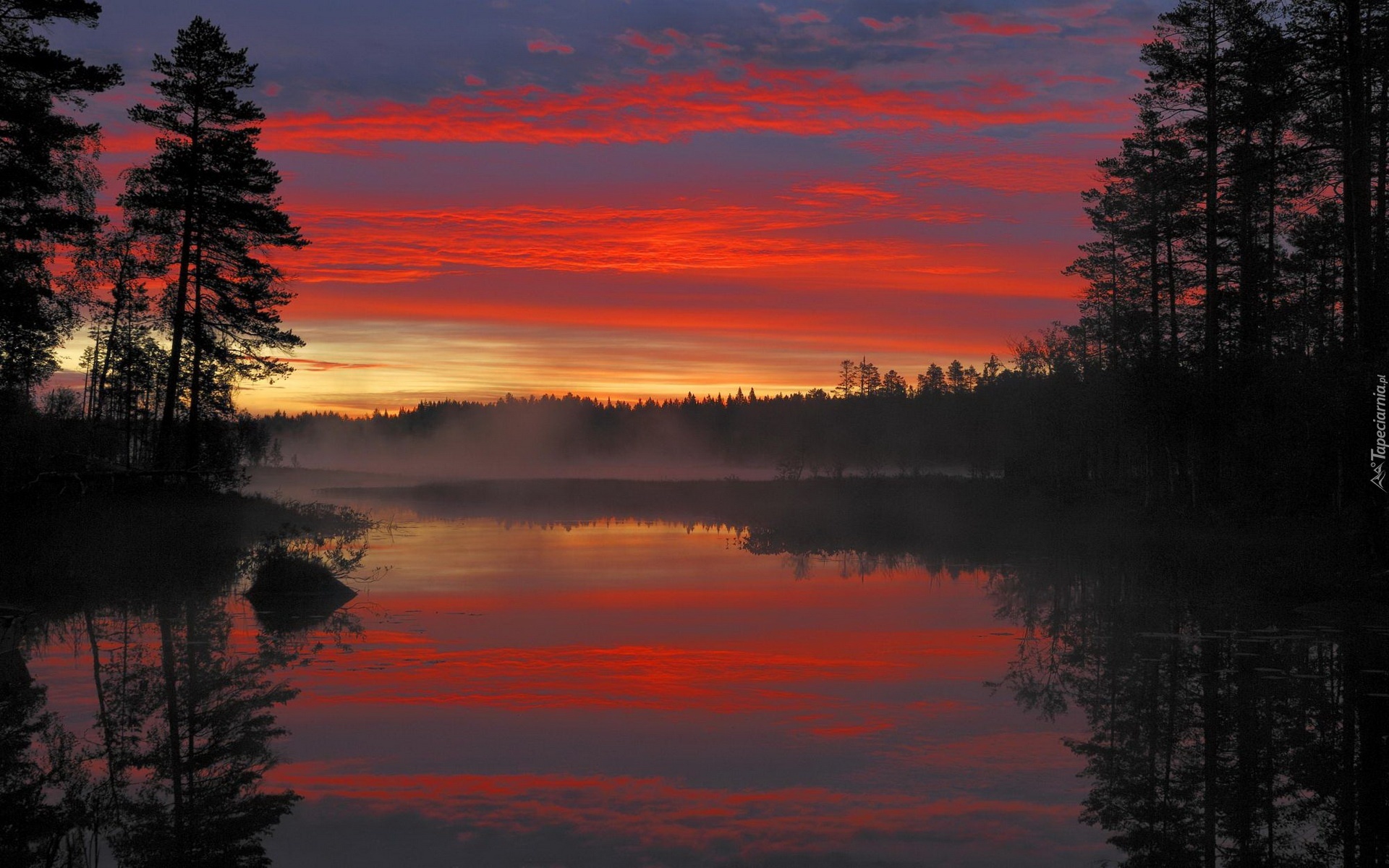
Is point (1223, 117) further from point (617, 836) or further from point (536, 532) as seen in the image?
point (536, 532)

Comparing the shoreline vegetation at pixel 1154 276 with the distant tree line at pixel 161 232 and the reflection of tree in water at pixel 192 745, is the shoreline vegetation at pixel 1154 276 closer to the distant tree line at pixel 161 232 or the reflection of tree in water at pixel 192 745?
the distant tree line at pixel 161 232

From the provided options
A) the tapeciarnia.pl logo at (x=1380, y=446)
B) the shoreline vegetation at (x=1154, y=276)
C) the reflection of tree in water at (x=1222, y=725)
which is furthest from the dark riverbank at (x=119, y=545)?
the tapeciarnia.pl logo at (x=1380, y=446)

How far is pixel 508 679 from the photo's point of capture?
14.6m

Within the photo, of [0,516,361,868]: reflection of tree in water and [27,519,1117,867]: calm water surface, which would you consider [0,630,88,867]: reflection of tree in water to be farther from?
[27,519,1117,867]: calm water surface

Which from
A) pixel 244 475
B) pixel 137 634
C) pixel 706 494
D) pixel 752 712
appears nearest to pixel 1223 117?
pixel 752 712

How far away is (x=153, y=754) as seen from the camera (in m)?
10.6

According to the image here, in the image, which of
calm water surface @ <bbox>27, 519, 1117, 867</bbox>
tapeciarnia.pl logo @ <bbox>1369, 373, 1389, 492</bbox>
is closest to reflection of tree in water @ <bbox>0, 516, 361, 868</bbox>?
calm water surface @ <bbox>27, 519, 1117, 867</bbox>

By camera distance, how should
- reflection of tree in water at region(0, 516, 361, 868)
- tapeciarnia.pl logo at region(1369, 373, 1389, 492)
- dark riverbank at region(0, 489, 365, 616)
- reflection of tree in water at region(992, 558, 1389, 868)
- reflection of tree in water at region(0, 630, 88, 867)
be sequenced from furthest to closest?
dark riverbank at region(0, 489, 365, 616) → tapeciarnia.pl logo at region(1369, 373, 1389, 492) → reflection of tree in water at region(992, 558, 1389, 868) → reflection of tree in water at region(0, 516, 361, 868) → reflection of tree in water at region(0, 630, 88, 867)

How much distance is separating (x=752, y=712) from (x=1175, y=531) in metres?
26.5

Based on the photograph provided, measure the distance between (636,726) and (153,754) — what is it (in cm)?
514

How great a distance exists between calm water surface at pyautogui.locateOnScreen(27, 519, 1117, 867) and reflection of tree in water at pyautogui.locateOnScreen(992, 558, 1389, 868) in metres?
0.49

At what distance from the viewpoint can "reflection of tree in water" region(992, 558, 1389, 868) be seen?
8.53 metres

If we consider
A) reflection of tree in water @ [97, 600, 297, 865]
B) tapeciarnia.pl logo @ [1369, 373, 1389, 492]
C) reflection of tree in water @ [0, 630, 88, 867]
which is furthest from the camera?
tapeciarnia.pl logo @ [1369, 373, 1389, 492]

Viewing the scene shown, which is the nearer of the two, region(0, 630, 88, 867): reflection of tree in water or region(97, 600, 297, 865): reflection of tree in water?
region(0, 630, 88, 867): reflection of tree in water
